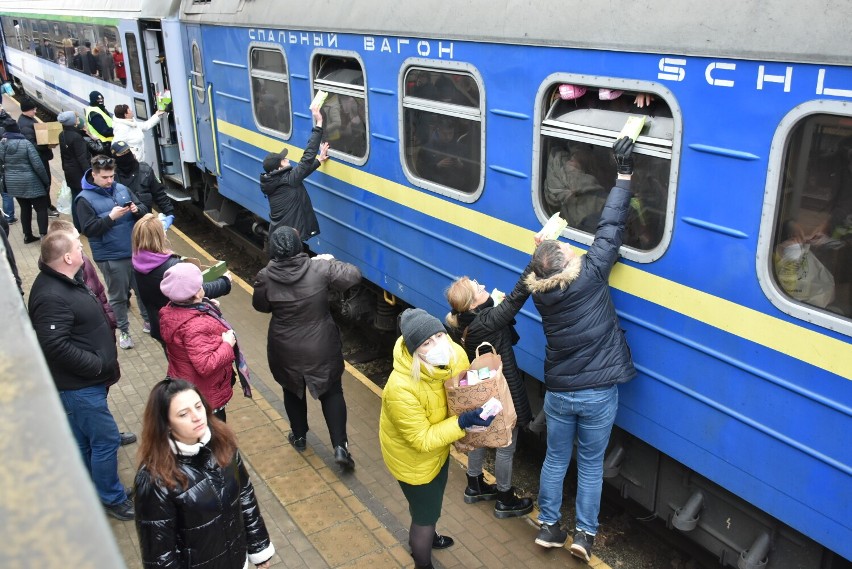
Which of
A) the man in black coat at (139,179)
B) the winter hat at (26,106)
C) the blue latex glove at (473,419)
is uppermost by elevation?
the winter hat at (26,106)

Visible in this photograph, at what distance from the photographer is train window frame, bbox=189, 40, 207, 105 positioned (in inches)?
369

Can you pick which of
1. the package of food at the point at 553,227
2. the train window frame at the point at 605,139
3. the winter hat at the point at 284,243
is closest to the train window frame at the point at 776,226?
the train window frame at the point at 605,139

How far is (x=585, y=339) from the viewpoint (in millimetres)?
3916

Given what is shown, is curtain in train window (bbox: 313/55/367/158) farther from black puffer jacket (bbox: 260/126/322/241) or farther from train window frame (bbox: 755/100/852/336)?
train window frame (bbox: 755/100/852/336)

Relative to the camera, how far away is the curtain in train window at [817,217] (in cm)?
301

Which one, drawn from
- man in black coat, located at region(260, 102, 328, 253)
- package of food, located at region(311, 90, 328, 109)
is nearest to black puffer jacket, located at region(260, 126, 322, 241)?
man in black coat, located at region(260, 102, 328, 253)

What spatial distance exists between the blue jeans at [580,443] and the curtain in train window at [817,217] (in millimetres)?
1161

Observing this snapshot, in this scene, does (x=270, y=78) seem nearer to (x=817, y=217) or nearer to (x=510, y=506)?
(x=510, y=506)

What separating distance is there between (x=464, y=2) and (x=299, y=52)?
2.52m

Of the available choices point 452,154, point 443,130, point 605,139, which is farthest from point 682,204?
point 443,130

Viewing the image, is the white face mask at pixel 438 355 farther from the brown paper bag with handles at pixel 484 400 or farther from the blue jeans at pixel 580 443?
the blue jeans at pixel 580 443

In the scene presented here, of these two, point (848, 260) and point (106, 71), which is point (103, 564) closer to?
point (848, 260)

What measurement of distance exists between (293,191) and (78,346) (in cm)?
291

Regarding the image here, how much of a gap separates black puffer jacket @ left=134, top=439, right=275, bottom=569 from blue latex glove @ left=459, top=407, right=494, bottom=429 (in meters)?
1.06
